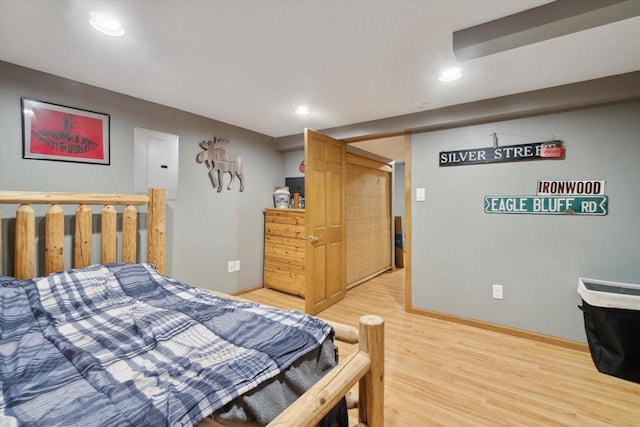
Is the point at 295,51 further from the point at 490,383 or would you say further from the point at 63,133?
the point at 490,383

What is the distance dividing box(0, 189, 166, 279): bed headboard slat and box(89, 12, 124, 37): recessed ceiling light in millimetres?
1153

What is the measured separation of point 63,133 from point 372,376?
2695 mm

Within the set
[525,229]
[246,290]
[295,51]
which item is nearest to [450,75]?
[295,51]

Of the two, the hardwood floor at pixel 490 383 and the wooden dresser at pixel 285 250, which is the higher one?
the wooden dresser at pixel 285 250

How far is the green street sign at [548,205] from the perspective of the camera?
216cm

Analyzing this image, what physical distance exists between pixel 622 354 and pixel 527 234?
38.8 inches

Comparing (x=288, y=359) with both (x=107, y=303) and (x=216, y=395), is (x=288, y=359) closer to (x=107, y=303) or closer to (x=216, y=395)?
(x=216, y=395)

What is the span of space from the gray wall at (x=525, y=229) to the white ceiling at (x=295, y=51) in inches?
16.5

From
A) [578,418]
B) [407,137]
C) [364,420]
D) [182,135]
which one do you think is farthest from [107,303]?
[407,137]

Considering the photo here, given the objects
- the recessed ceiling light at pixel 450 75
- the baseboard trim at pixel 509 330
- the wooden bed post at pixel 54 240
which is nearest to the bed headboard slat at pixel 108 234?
the wooden bed post at pixel 54 240

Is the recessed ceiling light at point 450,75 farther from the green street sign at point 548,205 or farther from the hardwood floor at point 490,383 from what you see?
the hardwood floor at point 490,383

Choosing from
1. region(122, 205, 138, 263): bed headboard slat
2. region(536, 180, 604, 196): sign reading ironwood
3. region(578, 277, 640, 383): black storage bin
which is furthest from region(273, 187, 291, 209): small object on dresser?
region(578, 277, 640, 383): black storage bin

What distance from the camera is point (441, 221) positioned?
9.33 ft

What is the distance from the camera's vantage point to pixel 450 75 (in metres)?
1.98
